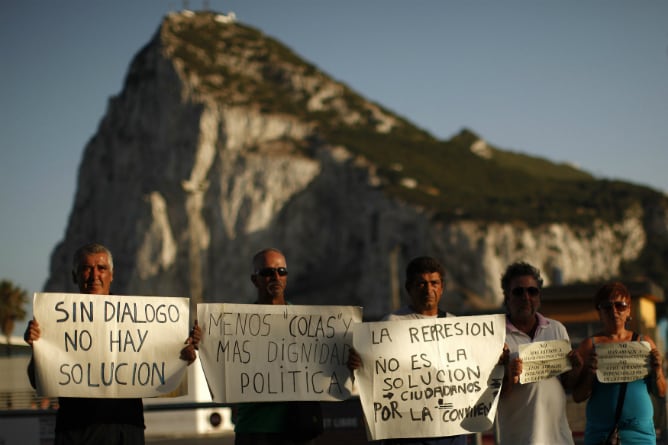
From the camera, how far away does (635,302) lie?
53.9 feet

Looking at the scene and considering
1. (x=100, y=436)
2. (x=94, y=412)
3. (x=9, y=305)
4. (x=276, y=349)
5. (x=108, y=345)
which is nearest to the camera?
(x=100, y=436)

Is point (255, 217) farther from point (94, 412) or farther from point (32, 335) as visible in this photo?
point (94, 412)

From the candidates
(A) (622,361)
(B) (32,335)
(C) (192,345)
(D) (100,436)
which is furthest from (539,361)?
(B) (32,335)

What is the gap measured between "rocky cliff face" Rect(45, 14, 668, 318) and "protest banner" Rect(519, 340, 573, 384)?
219 feet

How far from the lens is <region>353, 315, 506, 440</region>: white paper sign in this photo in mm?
6531

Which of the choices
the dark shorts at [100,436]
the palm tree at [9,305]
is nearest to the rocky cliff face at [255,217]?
the palm tree at [9,305]

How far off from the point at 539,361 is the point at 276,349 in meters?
1.76

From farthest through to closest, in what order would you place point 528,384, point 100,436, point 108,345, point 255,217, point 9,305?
point 255,217
point 9,305
point 108,345
point 528,384
point 100,436

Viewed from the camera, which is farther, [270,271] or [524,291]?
[270,271]

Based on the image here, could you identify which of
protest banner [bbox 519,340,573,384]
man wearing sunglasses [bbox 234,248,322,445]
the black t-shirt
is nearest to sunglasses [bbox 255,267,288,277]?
man wearing sunglasses [bbox 234,248,322,445]

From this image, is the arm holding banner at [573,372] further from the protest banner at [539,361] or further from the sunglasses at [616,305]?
the sunglasses at [616,305]

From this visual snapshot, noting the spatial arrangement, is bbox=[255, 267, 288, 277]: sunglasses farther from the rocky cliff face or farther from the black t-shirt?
the rocky cliff face

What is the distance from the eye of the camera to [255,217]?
84562mm

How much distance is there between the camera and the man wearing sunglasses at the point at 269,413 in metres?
6.34
